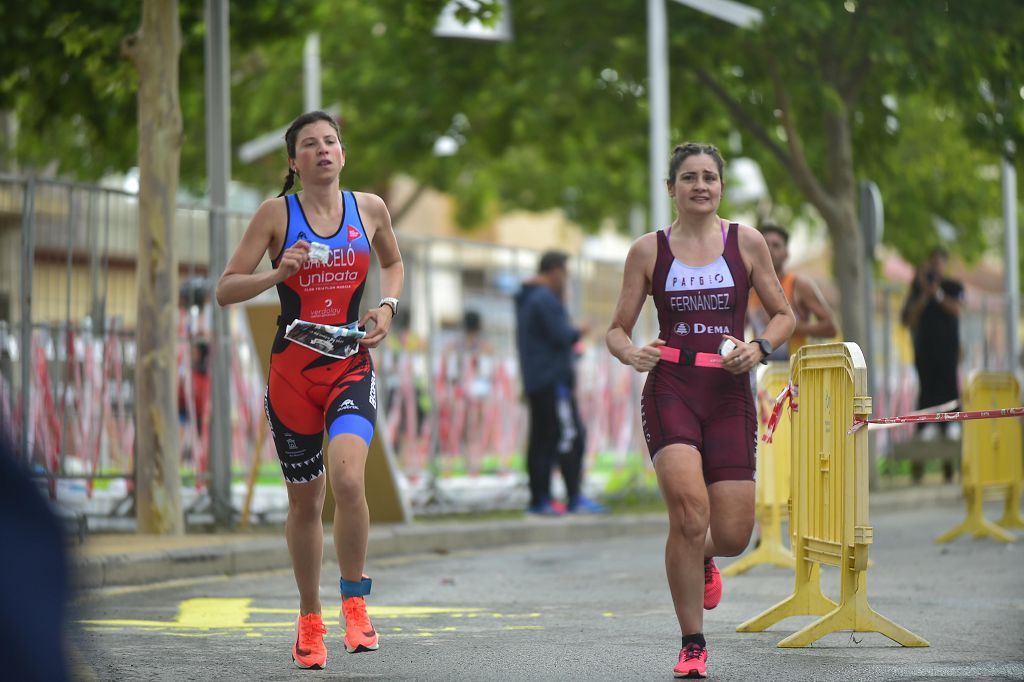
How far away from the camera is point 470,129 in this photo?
21.8 metres

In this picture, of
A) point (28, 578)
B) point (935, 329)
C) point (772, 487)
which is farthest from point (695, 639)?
point (935, 329)

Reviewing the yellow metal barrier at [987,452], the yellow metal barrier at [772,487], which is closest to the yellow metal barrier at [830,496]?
the yellow metal barrier at [772,487]

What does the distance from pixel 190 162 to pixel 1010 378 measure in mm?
14484

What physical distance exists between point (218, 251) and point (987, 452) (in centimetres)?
568

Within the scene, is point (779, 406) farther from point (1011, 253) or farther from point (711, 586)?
point (1011, 253)

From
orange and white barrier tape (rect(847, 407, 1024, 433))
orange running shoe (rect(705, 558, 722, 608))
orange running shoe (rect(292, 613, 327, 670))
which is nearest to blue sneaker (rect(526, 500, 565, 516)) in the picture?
orange and white barrier tape (rect(847, 407, 1024, 433))

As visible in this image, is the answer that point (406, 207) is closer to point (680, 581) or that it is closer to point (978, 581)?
point (978, 581)

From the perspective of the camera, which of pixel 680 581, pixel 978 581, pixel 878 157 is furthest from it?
pixel 878 157

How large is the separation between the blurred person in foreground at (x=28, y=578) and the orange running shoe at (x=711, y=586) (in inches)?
179

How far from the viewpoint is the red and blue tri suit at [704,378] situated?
6043 millimetres

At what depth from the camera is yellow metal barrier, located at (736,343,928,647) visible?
6.57 meters

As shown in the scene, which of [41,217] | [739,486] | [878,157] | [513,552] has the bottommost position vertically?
[513,552]

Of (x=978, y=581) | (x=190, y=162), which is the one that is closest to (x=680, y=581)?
(x=978, y=581)

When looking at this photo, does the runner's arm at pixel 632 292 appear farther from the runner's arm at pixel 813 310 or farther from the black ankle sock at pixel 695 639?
the runner's arm at pixel 813 310
